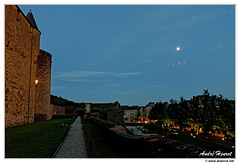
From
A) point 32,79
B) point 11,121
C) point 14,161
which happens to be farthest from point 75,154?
point 32,79

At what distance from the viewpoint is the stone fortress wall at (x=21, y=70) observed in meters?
13.3

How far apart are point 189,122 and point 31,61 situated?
27.1 m

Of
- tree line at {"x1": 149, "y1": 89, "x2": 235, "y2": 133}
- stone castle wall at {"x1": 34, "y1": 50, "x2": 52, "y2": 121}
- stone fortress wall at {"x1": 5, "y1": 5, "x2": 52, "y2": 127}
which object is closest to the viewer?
stone fortress wall at {"x1": 5, "y1": 5, "x2": 52, "y2": 127}

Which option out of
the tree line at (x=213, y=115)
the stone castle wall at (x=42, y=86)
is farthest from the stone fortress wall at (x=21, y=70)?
the tree line at (x=213, y=115)

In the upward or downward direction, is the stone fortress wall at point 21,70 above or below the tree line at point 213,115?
above

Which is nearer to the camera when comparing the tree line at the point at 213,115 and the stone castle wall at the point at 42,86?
the tree line at the point at 213,115

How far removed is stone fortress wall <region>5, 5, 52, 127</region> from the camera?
43.7ft

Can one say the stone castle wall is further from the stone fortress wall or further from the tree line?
the tree line

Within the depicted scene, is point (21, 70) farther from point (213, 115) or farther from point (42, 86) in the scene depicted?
point (213, 115)

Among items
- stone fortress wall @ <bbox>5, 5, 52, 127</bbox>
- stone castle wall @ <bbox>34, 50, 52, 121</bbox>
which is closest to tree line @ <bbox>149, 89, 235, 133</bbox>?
stone fortress wall @ <bbox>5, 5, 52, 127</bbox>

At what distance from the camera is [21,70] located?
52.2 feet

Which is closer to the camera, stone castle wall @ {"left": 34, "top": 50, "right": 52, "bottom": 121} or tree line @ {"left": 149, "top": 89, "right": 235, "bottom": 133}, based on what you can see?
tree line @ {"left": 149, "top": 89, "right": 235, "bottom": 133}

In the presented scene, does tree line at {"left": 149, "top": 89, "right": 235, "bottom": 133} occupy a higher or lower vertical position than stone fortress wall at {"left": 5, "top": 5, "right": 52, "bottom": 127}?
lower

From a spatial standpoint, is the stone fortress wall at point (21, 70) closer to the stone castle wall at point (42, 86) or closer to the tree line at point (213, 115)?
the stone castle wall at point (42, 86)
